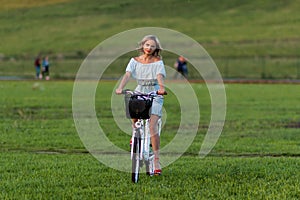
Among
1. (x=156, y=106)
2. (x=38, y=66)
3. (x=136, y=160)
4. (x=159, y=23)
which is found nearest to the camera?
(x=136, y=160)

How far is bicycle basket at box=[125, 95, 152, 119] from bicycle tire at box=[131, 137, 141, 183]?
42 cm

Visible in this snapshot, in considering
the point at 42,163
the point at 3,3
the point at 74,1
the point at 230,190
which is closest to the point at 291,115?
the point at 42,163

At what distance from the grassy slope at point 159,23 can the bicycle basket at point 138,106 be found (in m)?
103

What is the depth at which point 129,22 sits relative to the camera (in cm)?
14450

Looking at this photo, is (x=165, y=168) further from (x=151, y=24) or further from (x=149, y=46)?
(x=151, y=24)

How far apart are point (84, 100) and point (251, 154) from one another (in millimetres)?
22265

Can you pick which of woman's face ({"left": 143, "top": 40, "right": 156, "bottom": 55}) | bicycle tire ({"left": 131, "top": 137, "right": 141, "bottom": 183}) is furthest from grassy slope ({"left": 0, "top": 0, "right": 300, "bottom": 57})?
bicycle tire ({"left": 131, "top": 137, "right": 141, "bottom": 183})

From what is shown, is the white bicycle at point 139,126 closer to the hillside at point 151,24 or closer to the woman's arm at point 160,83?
the woman's arm at point 160,83

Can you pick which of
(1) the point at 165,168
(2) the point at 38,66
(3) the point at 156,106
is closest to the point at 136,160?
(3) the point at 156,106

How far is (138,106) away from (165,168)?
2334mm

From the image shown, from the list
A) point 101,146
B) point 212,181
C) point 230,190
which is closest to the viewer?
point 230,190

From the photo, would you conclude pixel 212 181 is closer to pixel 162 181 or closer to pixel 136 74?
pixel 162 181

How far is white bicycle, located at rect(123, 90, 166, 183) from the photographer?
11.7m

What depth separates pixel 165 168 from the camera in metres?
13.8
